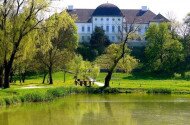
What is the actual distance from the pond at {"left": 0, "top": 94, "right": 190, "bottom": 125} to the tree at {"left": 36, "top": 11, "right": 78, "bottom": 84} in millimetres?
8217

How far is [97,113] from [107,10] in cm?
9860

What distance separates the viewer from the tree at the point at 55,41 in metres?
49.0

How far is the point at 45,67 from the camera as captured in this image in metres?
71.8

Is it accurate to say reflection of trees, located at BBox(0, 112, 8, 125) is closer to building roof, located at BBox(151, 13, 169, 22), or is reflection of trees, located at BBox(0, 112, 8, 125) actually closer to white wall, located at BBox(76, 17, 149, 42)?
building roof, located at BBox(151, 13, 169, 22)

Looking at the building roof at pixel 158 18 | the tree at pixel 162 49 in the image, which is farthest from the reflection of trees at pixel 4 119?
the building roof at pixel 158 18

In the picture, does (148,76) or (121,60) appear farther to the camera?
(148,76)

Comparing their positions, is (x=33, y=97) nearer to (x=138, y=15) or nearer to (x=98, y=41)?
(x=98, y=41)

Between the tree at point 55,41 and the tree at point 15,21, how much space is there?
221 cm

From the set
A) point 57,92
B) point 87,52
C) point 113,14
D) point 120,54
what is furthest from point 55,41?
point 113,14

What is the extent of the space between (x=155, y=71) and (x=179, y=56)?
7.21 meters

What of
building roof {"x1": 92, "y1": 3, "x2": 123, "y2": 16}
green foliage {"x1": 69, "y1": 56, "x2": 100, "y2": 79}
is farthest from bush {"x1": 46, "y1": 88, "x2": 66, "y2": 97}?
building roof {"x1": 92, "y1": 3, "x2": 123, "y2": 16}

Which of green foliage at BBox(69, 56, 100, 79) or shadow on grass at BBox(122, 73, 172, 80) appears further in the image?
shadow on grass at BBox(122, 73, 172, 80)

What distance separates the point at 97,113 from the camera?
34.8m

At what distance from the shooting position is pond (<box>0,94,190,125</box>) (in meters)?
29.8
